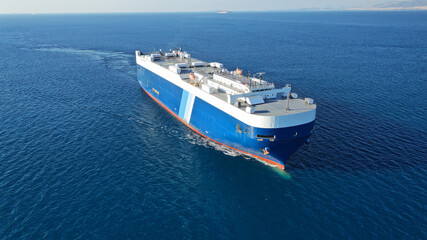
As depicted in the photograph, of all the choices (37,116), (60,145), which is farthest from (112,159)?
(37,116)

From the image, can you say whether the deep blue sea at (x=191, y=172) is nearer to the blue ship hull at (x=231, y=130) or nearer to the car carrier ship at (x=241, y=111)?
the blue ship hull at (x=231, y=130)

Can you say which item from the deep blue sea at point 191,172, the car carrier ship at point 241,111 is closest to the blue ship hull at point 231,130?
the car carrier ship at point 241,111

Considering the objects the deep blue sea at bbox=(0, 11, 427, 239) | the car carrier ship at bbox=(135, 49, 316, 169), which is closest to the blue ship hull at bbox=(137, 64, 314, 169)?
the car carrier ship at bbox=(135, 49, 316, 169)

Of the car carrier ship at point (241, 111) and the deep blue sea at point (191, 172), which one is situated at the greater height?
the car carrier ship at point (241, 111)

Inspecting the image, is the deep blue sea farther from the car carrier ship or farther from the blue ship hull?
the car carrier ship

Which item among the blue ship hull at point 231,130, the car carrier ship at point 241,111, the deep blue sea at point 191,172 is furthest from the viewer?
the blue ship hull at point 231,130

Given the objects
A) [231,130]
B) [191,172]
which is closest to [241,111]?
[231,130]

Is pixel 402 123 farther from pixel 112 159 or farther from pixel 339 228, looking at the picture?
pixel 112 159
